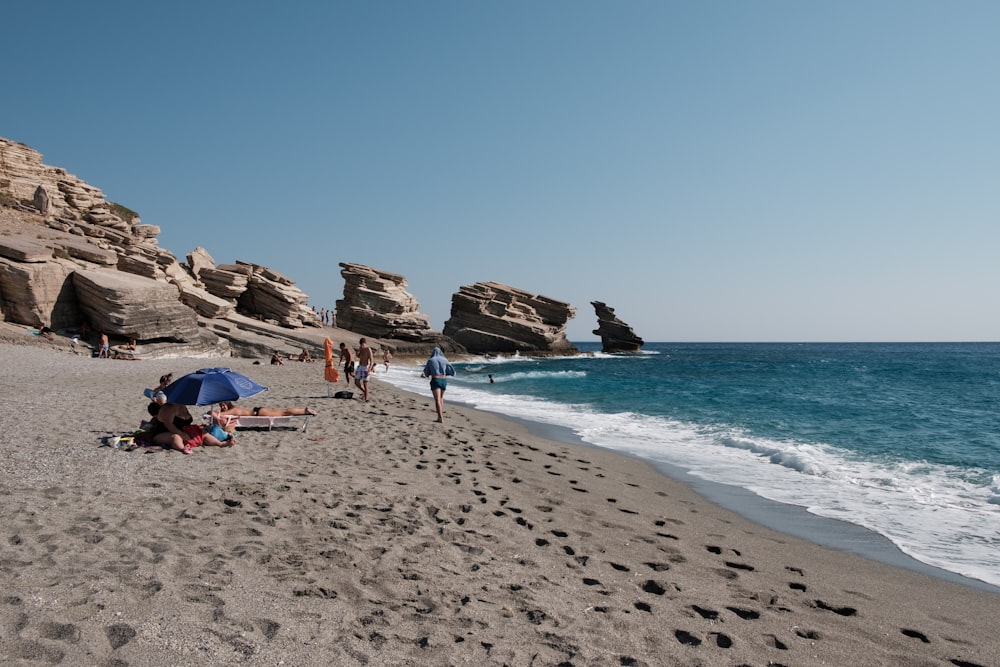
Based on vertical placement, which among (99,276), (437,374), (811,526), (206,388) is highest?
(99,276)

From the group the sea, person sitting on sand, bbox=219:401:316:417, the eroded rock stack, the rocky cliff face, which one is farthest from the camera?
the eroded rock stack

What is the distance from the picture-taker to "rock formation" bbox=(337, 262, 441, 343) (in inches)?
1907

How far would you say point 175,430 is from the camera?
25.7ft

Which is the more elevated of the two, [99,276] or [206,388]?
[99,276]

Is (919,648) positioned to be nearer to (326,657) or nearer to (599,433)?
(326,657)

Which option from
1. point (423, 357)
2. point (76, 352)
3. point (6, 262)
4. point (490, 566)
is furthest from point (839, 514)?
point (423, 357)

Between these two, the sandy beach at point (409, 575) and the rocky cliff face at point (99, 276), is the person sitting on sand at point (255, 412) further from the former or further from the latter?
the rocky cliff face at point (99, 276)

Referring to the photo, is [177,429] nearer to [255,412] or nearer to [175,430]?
[175,430]

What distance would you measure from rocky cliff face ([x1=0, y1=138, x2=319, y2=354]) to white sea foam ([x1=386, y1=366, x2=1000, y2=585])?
21.0 metres

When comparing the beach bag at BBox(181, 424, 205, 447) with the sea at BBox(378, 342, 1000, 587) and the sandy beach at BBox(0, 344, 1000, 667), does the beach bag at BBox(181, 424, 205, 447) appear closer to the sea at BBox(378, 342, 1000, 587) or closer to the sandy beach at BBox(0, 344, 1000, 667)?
the sandy beach at BBox(0, 344, 1000, 667)

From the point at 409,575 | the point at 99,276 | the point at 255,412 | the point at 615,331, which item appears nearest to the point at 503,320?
the point at 615,331

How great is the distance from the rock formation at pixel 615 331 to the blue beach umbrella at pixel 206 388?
233 feet

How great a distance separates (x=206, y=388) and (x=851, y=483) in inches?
411

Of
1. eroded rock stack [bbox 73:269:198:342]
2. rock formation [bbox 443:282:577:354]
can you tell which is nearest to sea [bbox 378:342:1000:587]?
eroded rock stack [bbox 73:269:198:342]
